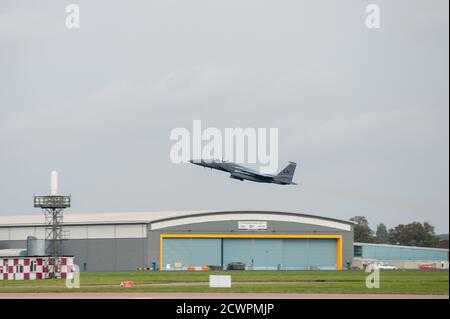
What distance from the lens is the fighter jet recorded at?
3344 inches

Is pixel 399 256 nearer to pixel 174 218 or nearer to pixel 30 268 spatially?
pixel 174 218

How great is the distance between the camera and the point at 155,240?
107938 mm

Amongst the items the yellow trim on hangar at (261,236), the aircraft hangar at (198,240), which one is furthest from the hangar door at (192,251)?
the yellow trim on hangar at (261,236)

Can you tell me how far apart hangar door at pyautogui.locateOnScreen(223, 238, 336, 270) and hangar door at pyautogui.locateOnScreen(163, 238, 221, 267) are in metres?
1.28

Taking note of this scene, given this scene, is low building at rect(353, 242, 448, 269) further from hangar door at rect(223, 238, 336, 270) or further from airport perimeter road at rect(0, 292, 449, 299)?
airport perimeter road at rect(0, 292, 449, 299)

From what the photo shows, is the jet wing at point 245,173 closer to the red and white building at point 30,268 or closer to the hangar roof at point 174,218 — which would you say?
the red and white building at point 30,268

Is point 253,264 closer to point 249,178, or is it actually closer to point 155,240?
point 155,240

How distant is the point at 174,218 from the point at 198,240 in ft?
13.3

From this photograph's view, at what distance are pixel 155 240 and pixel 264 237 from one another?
14.0 meters

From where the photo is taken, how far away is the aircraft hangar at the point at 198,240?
108000mm

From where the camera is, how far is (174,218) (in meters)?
110

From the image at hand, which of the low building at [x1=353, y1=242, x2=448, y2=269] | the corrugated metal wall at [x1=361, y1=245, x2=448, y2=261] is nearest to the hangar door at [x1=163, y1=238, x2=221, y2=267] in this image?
the low building at [x1=353, y1=242, x2=448, y2=269]

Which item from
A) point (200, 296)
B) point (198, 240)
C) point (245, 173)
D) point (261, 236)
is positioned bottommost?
point (200, 296)

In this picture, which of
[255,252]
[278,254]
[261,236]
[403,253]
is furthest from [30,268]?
[403,253]
